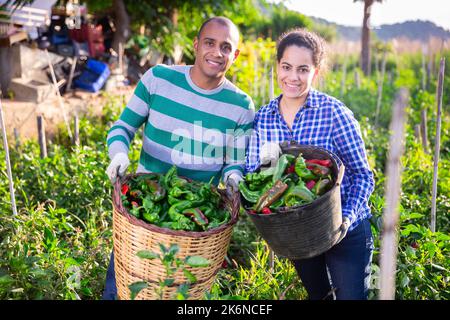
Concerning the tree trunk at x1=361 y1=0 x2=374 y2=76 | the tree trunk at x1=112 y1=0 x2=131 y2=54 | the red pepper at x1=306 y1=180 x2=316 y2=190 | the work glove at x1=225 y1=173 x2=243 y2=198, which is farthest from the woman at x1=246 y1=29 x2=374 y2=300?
the tree trunk at x1=361 y1=0 x2=374 y2=76

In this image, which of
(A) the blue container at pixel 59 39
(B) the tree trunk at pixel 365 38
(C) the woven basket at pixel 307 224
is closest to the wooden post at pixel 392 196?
(C) the woven basket at pixel 307 224

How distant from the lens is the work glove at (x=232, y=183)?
6.36 feet

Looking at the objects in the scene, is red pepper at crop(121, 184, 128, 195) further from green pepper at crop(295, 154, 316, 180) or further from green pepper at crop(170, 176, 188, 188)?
green pepper at crop(295, 154, 316, 180)

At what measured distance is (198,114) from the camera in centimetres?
213

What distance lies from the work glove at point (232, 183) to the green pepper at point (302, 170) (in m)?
0.31

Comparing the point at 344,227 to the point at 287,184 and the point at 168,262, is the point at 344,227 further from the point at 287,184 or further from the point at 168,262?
the point at 168,262

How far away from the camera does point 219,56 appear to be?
208 cm

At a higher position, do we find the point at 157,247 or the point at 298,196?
the point at 298,196

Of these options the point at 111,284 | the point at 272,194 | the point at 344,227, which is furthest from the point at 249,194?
the point at 111,284

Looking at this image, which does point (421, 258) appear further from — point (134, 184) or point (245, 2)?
point (245, 2)

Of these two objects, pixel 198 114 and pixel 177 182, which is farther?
pixel 198 114

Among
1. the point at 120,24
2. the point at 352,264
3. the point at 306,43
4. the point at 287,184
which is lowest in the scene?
the point at 352,264

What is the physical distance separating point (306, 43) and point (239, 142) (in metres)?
0.53

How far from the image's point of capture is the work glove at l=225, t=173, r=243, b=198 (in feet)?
6.36
